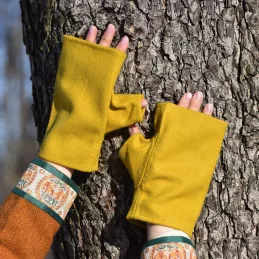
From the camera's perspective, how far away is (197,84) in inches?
54.7

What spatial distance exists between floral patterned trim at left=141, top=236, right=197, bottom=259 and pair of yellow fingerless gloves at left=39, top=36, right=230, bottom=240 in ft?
0.12

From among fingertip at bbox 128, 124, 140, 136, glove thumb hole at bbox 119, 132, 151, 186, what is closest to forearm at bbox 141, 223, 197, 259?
glove thumb hole at bbox 119, 132, 151, 186

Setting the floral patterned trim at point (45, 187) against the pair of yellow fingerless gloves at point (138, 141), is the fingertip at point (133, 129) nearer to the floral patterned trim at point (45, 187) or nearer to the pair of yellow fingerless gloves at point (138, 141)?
the pair of yellow fingerless gloves at point (138, 141)

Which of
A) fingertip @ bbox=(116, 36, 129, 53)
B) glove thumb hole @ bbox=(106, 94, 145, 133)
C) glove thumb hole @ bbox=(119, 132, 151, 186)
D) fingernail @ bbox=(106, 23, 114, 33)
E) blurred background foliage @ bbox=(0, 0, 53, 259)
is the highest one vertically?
fingernail @ bbox=(106, 23, 114, 33)

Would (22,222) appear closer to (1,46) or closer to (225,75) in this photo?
(225,75)

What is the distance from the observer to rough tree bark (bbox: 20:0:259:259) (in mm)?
1379

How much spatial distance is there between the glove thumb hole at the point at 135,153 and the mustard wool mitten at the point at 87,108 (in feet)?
0.15

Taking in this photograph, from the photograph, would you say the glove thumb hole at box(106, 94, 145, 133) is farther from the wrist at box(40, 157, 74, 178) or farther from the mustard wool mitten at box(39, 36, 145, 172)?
the wrist at box(40, 157, 74, 178)

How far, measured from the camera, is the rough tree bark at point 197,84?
54.3 inches

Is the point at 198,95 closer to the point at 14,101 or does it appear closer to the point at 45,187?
the point at 45,187

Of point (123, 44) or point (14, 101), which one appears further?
point (14, 101)

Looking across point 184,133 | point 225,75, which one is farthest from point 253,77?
point 184,133

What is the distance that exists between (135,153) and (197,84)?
231mm

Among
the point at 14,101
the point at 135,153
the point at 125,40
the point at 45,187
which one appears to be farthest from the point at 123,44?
the point at 14,101
